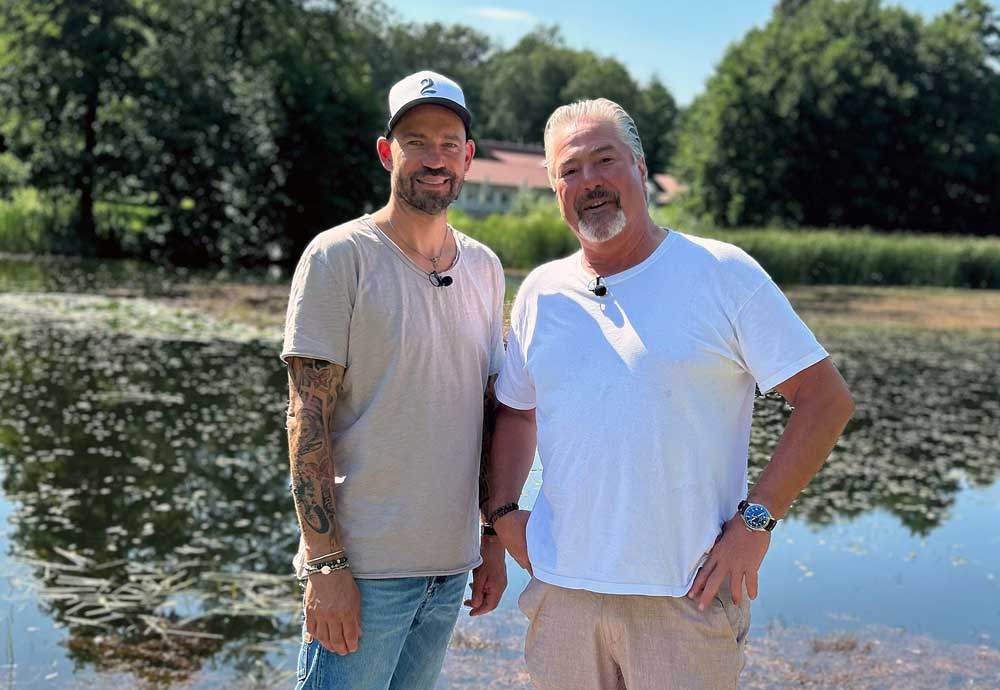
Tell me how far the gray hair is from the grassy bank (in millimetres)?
21796

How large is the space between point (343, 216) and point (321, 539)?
24.7 meters

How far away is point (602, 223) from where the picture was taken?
2137mm

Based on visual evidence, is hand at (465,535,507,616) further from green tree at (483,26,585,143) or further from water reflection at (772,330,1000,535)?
green tree at (483,26,585,143)

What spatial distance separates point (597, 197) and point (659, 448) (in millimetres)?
539

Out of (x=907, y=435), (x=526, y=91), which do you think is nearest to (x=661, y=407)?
(x=907, y=435)

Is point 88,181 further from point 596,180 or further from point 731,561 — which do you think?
point 731,561

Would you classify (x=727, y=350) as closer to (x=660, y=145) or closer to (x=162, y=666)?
(x=162, y=666)

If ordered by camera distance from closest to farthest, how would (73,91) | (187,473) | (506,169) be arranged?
(187,473) → (73,91) → (506,169)

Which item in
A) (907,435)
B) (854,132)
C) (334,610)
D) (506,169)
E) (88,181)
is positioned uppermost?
(854,132)

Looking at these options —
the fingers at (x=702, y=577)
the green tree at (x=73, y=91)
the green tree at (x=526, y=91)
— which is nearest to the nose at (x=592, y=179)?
the fingers at (x=702, y=577)

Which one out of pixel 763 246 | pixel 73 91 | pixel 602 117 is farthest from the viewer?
pixel 763 246

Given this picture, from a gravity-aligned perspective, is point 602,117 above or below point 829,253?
above

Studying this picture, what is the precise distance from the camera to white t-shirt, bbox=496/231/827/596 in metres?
1.99

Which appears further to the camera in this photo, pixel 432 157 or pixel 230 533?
pixel 230 533
